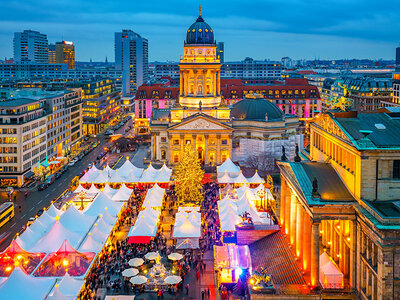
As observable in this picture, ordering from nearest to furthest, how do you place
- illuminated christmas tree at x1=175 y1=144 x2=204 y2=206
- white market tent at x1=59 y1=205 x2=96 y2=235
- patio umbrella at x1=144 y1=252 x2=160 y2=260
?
patio umbrella at x1=144 y1=252 x2=160 y2=260 < white market tent at x1=59 y1=205 x2=96 y2=235 < illuminated christmas tree at x1=175 y1=144 x2=204 y2=206

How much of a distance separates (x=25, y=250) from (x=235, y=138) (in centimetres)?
7997

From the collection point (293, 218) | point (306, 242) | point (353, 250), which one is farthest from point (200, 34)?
point (353, 250)

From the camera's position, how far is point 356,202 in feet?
149

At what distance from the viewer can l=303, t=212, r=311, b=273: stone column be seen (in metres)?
47.6

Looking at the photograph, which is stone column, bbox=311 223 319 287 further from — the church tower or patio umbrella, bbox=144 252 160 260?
the church tower

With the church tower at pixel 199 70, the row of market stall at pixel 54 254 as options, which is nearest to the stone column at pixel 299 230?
the row of market stall at pixel 54 254

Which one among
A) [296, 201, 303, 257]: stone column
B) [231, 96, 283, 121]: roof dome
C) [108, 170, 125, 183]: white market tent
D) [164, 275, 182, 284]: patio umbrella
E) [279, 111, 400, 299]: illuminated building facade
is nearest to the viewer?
[279, 111, 400, 299]: illuminated building facade

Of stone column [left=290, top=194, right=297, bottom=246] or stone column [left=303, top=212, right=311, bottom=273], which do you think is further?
stone column [left=290, top=194, right=297, bottom=246]

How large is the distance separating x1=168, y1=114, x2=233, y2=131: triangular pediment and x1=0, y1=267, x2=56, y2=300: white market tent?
79.3 meters

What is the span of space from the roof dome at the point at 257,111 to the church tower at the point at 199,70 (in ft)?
22.4

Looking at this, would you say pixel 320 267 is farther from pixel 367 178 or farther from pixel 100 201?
pixel 100 201

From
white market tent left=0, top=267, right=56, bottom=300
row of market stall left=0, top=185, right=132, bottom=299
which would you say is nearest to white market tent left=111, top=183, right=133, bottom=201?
row of market stall left=0, top=185, right=132, bottom=299

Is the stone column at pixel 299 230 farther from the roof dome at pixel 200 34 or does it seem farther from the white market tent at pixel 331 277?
the roof dome at pixel 200 34

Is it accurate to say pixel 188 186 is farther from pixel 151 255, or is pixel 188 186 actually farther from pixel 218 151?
pixel 218 151
